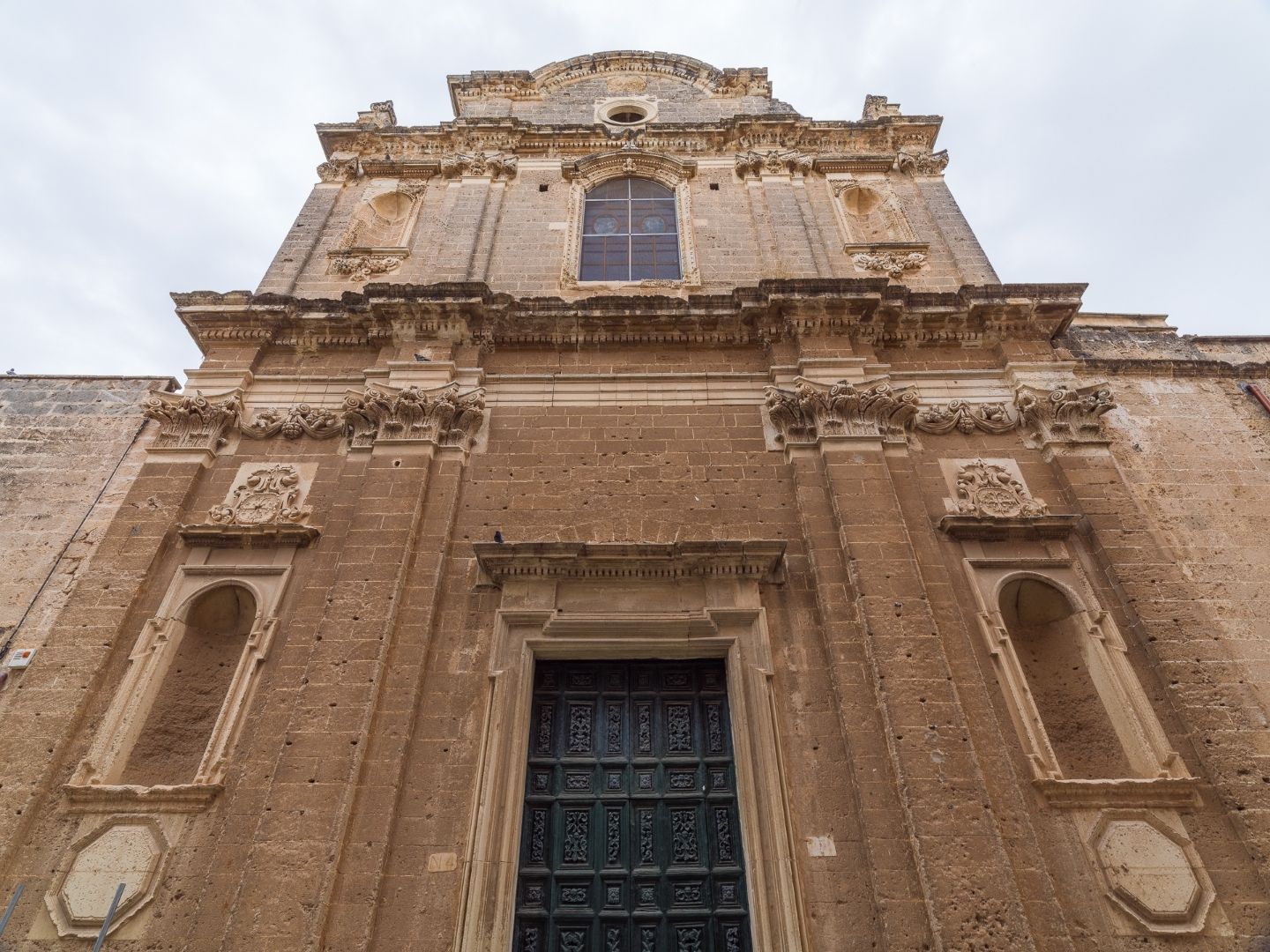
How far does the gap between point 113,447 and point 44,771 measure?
4.11 m

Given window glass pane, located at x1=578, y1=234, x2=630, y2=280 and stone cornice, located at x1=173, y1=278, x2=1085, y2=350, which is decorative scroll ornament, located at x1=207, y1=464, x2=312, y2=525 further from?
window glass pane, located at x1=578, y1=234, x2=630, y2=280

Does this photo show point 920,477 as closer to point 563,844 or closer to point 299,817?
point 563,844

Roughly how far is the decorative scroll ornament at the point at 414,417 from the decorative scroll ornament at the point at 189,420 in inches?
54.7

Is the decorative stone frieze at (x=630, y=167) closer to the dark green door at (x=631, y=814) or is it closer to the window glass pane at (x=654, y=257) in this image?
the window glass pane at (x=654, y=257)

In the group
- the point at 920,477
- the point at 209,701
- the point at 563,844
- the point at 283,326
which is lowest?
the point at 563,844

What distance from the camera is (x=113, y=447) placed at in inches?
349

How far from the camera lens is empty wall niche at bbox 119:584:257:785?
6480 mm

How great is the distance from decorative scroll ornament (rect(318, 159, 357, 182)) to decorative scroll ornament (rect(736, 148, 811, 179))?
6249 millimetres

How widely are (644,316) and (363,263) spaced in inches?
170

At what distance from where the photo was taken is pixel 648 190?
12.4 metres

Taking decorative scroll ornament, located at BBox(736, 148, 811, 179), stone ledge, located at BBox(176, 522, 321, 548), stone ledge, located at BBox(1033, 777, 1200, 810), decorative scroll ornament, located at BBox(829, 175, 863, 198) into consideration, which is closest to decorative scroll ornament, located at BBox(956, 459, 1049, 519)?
stone ledge, located at BBox(1033, 777, 1200, 810)

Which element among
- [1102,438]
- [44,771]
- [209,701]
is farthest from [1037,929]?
[44,771]

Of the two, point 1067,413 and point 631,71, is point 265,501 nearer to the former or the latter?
point 1067,413

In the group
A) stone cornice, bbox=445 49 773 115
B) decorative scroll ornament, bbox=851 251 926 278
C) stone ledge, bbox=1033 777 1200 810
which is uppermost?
stone cornice, bbox=445 49 773 115
